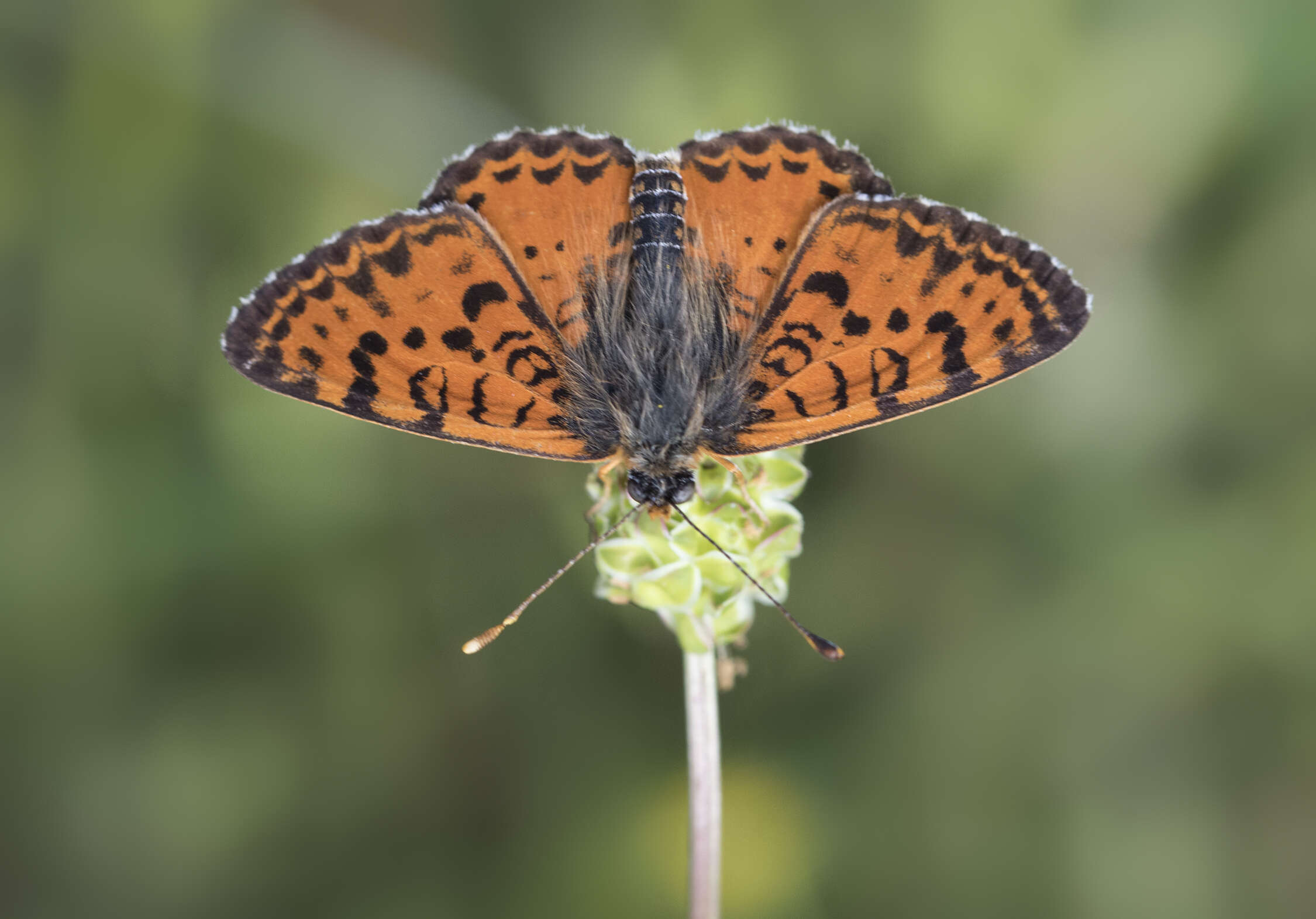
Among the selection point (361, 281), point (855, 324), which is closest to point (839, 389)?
point (855, 324)

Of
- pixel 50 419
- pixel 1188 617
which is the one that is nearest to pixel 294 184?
pixel 50 419

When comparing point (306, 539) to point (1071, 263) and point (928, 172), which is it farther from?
point (1071, 263)

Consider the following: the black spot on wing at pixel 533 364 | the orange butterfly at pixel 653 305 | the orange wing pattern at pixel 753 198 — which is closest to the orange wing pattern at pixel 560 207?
the orange butterfly at pixel 653 305

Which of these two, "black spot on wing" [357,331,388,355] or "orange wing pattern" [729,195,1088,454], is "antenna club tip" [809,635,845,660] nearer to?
"orange wing pattern" [729,195,1088,454]

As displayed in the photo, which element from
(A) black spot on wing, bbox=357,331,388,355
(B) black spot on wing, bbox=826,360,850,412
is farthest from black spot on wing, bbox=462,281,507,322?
(B) black spot on wing, bbox=826,360,850,412

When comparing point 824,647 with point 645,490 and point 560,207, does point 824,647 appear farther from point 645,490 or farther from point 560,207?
point 560,207

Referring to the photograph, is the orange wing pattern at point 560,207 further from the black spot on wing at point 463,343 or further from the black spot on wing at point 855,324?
the black spot on wing at point 855,324

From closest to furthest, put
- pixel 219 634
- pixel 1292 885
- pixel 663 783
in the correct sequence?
pixel 1292 885 → pixel 663 783 → pixel 219 634
